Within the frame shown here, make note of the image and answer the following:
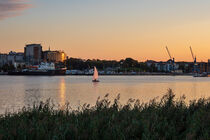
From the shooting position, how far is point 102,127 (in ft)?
34.4

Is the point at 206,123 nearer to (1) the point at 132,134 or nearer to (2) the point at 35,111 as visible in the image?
(1) the point at 132,134

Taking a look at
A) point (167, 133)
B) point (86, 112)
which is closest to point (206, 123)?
point (167, 133)

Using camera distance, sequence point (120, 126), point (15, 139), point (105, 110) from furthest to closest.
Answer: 1. point (105, 110)
2. point (120, 126)
3. point (15, 139)

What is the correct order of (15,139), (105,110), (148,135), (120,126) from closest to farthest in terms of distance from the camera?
1. (148,135)
2. (15,139)
3. (120,126)
4. (105,110)

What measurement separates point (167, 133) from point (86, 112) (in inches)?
194

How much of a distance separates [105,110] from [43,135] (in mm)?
4768

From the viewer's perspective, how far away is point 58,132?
933 cm

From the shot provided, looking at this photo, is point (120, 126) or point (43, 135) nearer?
point (43, 135)

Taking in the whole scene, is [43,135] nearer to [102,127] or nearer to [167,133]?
[102,127]

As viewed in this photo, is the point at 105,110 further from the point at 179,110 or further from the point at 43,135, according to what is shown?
the point at 43,135

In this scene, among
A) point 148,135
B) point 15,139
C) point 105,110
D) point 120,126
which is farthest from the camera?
point 105,110

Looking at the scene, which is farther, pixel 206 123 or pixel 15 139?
pixel 206 123

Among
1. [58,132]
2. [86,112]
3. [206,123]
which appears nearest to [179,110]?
[206,123]

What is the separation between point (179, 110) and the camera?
13703 millimetres
